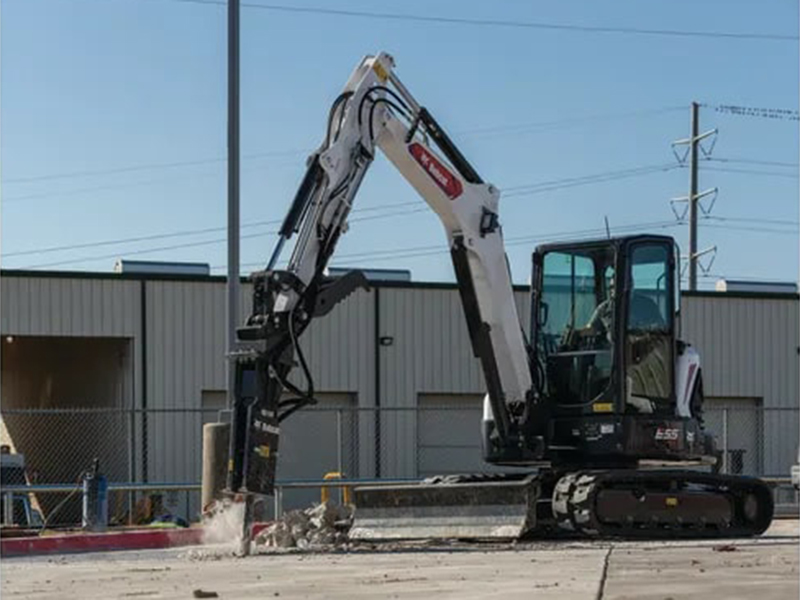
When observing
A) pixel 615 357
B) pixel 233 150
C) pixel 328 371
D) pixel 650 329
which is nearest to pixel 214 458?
pixel 233 150

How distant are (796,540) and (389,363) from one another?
60.7 feet

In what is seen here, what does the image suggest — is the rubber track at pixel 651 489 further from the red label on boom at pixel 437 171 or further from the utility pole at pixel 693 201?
the utility pole at pixel 693 201

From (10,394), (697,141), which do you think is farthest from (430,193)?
(697,141)

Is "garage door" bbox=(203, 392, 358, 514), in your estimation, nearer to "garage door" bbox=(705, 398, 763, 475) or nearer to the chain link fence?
the chain link fence

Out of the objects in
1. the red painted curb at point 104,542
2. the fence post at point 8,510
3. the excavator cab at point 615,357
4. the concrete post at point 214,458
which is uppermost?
the excavator cab at point 615,357

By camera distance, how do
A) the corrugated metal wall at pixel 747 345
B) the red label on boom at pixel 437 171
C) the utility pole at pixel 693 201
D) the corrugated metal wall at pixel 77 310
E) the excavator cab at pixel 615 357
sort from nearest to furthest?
the red label on boom at pixel 437 171 < the excavator cab at pixel 615 357 < the corrugated metal wall at pixel 77 310 < the corrugated metal wall at pixel 747 345 < the utility pole at pixel 693 201

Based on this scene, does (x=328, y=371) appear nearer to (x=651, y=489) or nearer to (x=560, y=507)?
(x=651, y=489)

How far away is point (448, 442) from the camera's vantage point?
35.5m

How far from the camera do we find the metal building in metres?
33.4

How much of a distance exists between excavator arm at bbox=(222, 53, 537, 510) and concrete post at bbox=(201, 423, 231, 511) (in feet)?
14.9

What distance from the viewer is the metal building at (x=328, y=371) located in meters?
33.4

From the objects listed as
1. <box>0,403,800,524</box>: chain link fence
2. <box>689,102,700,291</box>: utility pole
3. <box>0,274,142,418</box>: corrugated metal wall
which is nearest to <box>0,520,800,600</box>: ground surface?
<box>0,403,800,524</box>: chain link fence

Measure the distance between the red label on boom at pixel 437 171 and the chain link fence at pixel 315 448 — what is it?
12671 millimetres

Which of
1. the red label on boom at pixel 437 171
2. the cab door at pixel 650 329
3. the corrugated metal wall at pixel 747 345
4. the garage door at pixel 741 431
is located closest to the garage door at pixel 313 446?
the garage door at pixel 741 431
